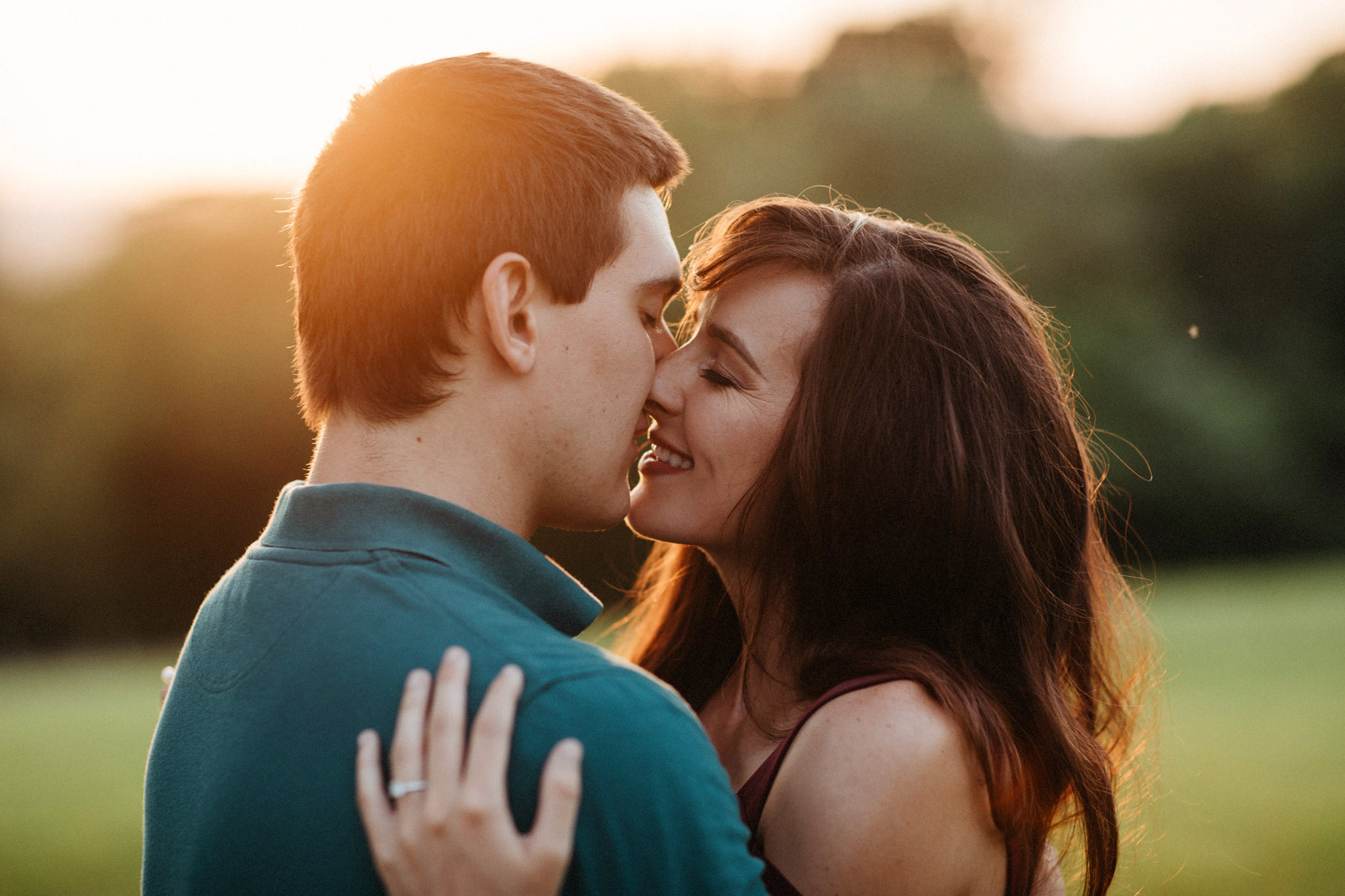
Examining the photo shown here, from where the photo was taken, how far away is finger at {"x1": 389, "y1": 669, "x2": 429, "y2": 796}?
153 centimetres

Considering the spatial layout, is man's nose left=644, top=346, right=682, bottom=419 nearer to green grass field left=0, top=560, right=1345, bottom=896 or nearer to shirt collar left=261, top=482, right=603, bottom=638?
shirt collar left=261, top=482, right=603, bottom=638

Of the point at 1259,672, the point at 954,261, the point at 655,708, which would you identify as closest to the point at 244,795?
the point at 655,708

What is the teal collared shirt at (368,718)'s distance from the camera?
153cm

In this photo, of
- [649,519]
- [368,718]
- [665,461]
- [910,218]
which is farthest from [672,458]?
[910,218]

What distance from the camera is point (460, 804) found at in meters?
1.50

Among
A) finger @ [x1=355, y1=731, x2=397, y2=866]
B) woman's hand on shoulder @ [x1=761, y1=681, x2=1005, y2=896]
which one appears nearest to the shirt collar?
finger @ [x1=355, y1=731, x2=397, y2=866]

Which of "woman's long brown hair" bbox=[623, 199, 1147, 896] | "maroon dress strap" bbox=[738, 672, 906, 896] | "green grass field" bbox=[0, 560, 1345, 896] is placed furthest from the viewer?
"green grass field" bbox=[0, 560, 1345, 896]

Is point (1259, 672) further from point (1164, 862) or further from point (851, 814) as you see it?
point (851, 814)

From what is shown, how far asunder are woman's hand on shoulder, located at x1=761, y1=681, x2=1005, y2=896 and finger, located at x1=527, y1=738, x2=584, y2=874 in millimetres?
755

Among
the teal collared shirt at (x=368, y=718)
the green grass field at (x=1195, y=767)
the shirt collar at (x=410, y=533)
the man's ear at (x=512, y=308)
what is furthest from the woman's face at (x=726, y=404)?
the green grass field at (x=1195, y=767)

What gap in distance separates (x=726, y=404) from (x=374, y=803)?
147cm

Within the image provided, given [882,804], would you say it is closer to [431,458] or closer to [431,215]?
[431,458]

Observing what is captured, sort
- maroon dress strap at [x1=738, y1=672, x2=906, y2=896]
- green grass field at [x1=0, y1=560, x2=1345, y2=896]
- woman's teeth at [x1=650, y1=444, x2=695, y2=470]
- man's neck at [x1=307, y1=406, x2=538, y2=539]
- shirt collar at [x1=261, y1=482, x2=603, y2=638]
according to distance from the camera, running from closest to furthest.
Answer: shirt collar at [x1=261, y1=482, x2=603, y2=638]
man's neck at [x1=307, y1=406, x2=538, y2=539]
maroon dress strap at [x1=738, y1=672, x2=906, y2=896]
woman's teeth at [x1=650, y1=444, x2=695, y2=470]
green grass field at [x1=0, y1=560, x2=1345, y2=896]

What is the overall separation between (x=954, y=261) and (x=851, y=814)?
149 cm
